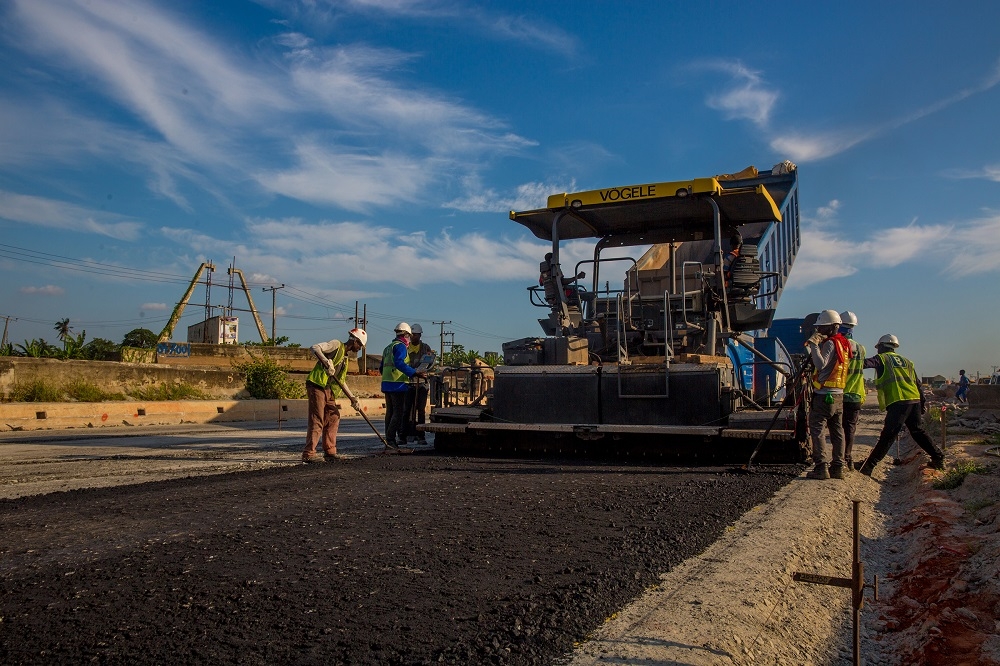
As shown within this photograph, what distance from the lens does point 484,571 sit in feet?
10.5

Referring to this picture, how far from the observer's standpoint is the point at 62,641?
234 centimetres

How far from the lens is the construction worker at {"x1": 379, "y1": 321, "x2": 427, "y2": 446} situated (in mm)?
9039

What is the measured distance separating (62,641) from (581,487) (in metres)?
3.76

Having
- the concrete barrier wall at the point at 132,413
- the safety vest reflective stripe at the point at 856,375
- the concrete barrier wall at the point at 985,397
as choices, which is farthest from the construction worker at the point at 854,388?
the concrete barrier wall at the point at 985,397

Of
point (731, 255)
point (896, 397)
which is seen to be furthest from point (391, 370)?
point (896, 397)

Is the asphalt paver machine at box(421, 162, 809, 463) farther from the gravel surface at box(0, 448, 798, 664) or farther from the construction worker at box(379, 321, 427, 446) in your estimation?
the gravel surface at box(0, 448, 798, 664)

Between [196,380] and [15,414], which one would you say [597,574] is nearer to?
[15,414]

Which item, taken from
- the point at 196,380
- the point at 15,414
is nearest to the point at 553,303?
the point at 15,414

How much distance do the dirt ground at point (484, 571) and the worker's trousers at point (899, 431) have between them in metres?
1.39

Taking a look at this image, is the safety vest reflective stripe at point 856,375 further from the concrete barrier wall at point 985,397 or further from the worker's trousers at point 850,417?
the concrete barrier wall at point 985,397

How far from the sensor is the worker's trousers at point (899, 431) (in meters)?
7.39

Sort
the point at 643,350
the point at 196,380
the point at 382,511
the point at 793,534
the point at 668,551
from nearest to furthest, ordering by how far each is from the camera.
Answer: the point at 668,551 < the point at 793,534 < the point at 382,511 < the point at 643,350 < the point at 196,380

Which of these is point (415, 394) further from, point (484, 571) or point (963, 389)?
point (963, 389)

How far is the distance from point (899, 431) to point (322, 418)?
5861 mm
